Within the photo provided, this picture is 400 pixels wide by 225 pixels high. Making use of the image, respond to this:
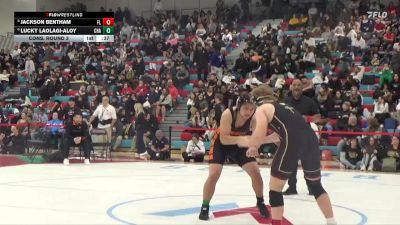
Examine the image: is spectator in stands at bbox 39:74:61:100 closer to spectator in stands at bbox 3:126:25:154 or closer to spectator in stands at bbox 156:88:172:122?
spectator in stands at bbox 156:88:172:122

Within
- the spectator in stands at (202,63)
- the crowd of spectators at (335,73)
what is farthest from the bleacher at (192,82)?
the spectator in stands at (202,63)

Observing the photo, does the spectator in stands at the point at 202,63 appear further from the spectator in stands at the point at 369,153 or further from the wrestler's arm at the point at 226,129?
the wrestler's arm at the point at 226,129

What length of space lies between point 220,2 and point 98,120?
39.5 ft

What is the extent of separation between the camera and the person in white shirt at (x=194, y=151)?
48.6 feet

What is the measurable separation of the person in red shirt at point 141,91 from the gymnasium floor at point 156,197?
590 cm

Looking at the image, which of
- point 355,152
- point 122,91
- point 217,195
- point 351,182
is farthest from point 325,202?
point 122,91

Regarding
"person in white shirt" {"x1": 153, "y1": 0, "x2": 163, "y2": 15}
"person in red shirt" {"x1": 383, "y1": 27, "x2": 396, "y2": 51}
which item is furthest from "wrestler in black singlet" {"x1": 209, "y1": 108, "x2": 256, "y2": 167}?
"person in white shirt" {"x1": 153, "y1": 0, "x2": 163, "y2": 15}

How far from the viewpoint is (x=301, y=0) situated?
80.4ft

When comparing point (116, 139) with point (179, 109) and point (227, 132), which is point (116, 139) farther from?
point (227, 132)
